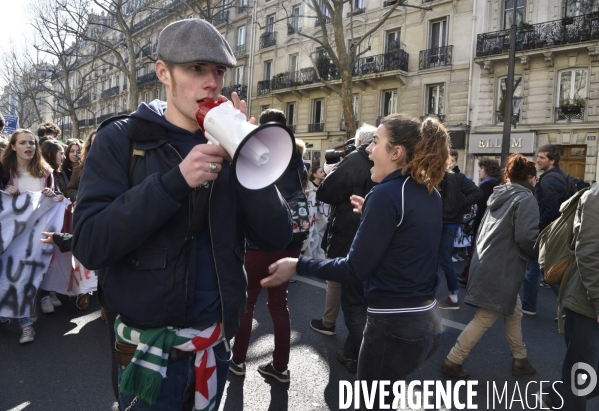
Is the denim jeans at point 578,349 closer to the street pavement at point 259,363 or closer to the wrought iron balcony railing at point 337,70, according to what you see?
the street pavement at point 259,363

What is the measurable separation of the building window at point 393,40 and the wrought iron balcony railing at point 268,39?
836 cm

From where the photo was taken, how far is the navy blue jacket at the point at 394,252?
2100 mm

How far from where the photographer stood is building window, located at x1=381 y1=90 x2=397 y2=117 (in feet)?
75.3

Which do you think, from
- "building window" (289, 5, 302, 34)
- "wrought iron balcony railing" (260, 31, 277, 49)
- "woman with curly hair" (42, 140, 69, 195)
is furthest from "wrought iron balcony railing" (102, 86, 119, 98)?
"woman with curly hair" (42, 140, 69, 195)

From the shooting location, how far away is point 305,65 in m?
26.8

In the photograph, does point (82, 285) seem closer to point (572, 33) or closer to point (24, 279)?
point (24, 279)

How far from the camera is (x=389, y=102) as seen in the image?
23.2 metres

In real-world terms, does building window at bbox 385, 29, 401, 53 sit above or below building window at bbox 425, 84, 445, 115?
above

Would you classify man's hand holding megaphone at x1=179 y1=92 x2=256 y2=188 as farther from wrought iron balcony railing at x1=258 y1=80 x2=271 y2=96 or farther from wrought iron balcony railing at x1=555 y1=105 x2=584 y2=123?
wrought iron balcony railing at x1=258 y1=80 x2=271 y2=96

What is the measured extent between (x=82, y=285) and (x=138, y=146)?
427 centimetres

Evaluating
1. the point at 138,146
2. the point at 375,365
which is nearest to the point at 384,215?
the point at 375,365

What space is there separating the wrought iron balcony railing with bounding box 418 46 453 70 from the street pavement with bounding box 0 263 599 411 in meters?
17.6

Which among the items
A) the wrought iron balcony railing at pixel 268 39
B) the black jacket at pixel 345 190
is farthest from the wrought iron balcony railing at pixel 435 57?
the black jacket at pixel 345 190

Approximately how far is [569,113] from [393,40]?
9369 mm
